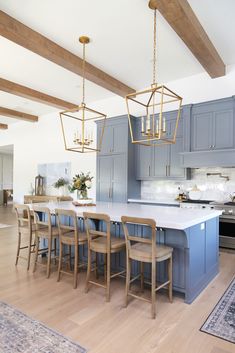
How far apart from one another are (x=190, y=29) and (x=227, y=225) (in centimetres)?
320

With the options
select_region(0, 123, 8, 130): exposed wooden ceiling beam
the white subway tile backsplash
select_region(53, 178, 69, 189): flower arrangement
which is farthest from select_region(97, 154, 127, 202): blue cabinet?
select_region(0, 123, 8, 130): exposed wooden ceiling beam

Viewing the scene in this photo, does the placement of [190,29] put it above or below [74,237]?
above

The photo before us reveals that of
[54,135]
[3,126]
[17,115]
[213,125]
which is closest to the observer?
[213,125]

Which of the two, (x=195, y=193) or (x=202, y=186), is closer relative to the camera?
(x=195, y=193)

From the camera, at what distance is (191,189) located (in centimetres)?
523

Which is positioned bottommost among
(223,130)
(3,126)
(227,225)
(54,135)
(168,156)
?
(227,225)

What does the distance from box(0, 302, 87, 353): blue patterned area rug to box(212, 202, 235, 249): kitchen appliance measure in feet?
10.9

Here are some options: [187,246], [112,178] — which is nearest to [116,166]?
[112,178]

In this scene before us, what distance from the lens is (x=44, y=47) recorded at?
3.80 m

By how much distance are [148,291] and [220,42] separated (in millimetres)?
3873

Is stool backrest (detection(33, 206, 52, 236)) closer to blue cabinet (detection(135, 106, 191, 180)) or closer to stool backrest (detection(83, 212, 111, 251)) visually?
stool backrest (detection(83, 212, 111, 251))

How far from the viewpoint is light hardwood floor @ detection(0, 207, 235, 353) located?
1995 millimetres

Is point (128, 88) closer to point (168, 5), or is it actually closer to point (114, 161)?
point (114, 161)

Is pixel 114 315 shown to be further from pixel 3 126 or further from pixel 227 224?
pixel 3 126
